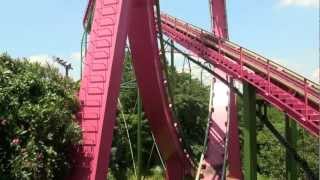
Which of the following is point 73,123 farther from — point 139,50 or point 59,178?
point 139,50

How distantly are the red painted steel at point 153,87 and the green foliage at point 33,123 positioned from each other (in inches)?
171

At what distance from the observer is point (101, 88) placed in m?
11.3

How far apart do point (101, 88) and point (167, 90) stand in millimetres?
5503

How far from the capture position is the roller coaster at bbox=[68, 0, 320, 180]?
1109 cm

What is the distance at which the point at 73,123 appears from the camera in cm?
1045

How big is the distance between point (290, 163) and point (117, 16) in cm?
657

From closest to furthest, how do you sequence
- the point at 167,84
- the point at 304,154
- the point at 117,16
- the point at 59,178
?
1. the point at 59,178
2. the point at 117,16
3. the point at 167,84
4. the point at 304,154

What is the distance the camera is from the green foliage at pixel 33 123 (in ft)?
29.5

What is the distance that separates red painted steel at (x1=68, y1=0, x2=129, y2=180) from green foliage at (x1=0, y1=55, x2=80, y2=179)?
1.20 ft

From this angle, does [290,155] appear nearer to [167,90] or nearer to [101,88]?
[167,90]

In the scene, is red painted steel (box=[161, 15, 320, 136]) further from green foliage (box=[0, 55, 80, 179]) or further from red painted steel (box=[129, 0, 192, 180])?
green foliage (box=[0, 55, 80, 179])

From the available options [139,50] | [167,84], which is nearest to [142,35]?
[139,50]

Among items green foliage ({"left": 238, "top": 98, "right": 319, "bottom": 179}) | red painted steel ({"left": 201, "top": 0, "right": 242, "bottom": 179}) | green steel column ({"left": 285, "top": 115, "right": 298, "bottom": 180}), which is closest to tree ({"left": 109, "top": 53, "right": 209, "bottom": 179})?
green foliage ({"left": 238, "top": 98, "right": 319, "bottom": 179})

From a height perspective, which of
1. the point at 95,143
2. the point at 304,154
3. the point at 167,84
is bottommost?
the point at 304,154
